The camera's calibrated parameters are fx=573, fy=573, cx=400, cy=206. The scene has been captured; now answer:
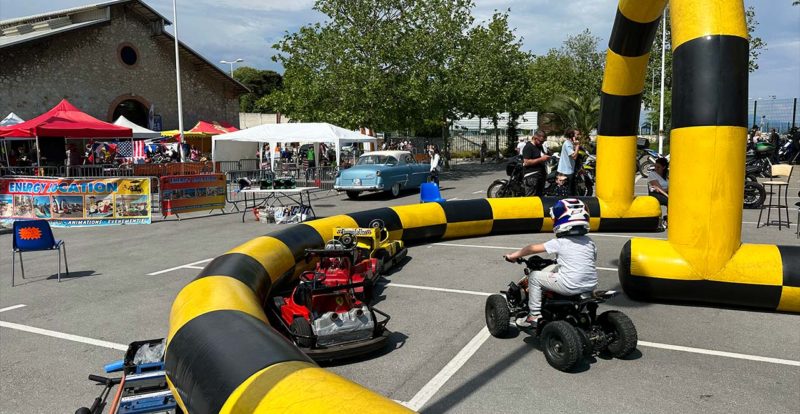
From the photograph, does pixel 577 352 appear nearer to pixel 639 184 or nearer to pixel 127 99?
pixel 639 184

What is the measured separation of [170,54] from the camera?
38.1 meters

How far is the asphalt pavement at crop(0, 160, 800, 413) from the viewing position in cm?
452

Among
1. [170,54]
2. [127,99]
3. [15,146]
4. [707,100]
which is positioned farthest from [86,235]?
[170,54]

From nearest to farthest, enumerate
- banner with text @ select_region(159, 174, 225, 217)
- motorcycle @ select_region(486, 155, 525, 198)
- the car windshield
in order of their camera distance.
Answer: motorcycle @ select_region(486, 155, 525, 198) < banner with text @ select_region(159, 174, 225, 217) < the car windshield

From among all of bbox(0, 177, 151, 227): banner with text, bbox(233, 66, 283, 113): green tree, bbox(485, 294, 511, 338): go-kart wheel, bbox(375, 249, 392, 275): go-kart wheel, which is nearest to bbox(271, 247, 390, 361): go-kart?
bbox(485, 294, 511, 338): go-kart wheel

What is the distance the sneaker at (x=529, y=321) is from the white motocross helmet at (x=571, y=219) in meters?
0.83

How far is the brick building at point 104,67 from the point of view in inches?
1186

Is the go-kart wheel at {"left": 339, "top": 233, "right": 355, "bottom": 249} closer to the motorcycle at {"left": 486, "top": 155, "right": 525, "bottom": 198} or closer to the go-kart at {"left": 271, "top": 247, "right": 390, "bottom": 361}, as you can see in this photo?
the go-kart at {"left": 271, "top": 247, "right": 390, "bottom": 361}

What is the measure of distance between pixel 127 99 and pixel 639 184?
98.3ft

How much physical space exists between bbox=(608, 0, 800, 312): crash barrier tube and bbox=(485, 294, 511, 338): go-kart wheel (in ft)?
6.88

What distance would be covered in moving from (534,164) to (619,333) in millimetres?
8724

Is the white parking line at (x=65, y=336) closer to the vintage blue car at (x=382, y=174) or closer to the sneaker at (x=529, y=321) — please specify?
the sneaker at (x=529, y=321)

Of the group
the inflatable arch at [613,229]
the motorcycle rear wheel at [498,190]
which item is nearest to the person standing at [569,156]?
the motorcycle rear wheel at [498,190]

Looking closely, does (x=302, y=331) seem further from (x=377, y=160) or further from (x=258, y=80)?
(x=258, y=80)
